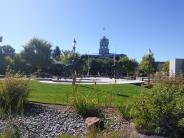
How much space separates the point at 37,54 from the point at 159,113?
75326mm

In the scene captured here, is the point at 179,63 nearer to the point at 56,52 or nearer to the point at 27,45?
the point at 27,45

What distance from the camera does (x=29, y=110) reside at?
44.4ft

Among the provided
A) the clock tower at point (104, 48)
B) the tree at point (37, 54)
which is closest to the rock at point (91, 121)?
the tree at point (37, 54)

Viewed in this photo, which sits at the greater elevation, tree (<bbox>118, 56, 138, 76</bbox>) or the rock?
tree (<bbox>118, 56, 138, 76</bbox>)

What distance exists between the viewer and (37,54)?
8494cm

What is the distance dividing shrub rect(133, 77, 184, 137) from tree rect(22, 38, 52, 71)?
7331cm

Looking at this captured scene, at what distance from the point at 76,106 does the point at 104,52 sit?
148138mm

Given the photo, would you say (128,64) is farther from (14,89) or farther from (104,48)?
(14,89)

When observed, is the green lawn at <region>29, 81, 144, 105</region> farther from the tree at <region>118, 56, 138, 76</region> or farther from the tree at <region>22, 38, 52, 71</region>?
the tree at <region>118, 56, 138, 76</region>

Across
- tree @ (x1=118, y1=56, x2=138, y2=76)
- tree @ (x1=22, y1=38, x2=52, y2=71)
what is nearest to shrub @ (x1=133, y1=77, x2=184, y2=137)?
tree @ (x1=22, y1=38, x2=52, y2=71)

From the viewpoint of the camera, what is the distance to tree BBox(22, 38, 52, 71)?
84500 millimetres

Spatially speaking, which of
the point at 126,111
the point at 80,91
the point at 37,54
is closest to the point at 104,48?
the point at 37,54

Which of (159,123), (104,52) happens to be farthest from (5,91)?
(104,52)

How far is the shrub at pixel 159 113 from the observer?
1066 cm
